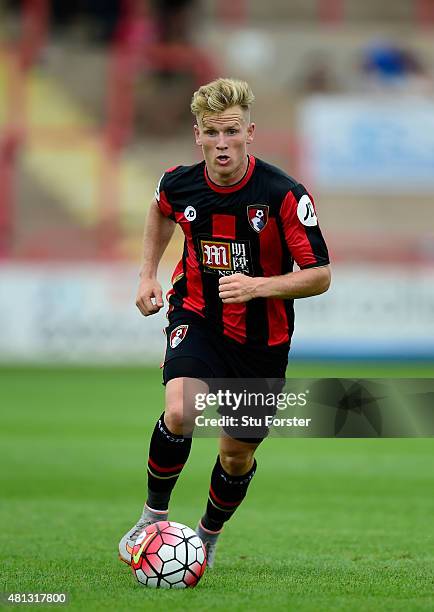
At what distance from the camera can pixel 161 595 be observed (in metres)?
5.01

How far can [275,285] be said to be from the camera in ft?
17.8

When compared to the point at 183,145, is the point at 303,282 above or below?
below

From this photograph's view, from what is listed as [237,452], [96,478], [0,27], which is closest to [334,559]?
[237,452]

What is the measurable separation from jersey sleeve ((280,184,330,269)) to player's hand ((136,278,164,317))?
676 mm

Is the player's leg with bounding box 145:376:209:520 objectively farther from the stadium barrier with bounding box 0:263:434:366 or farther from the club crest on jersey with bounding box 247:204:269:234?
the stadium barrier with bounding box 0:263:434:366

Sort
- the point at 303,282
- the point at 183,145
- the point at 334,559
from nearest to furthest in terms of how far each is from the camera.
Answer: the point at 303,282, the point at 334,559, the point at 183,145

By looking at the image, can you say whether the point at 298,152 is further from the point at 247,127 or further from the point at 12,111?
the point at 247,127

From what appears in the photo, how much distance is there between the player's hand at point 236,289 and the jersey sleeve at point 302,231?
0.30 m

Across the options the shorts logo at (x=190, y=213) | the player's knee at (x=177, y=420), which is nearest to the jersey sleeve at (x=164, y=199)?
the shorts logo at (x=190, y=213)

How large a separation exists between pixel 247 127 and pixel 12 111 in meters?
17.0

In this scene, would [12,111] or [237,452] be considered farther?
[12,111]

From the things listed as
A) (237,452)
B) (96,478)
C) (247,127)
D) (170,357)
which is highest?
(247,127)

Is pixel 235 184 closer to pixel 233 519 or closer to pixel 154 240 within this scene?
pixel 154 240

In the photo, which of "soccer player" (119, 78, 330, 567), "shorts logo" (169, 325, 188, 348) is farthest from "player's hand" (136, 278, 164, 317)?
"shorts logo" (169, 325, 188, 348)
